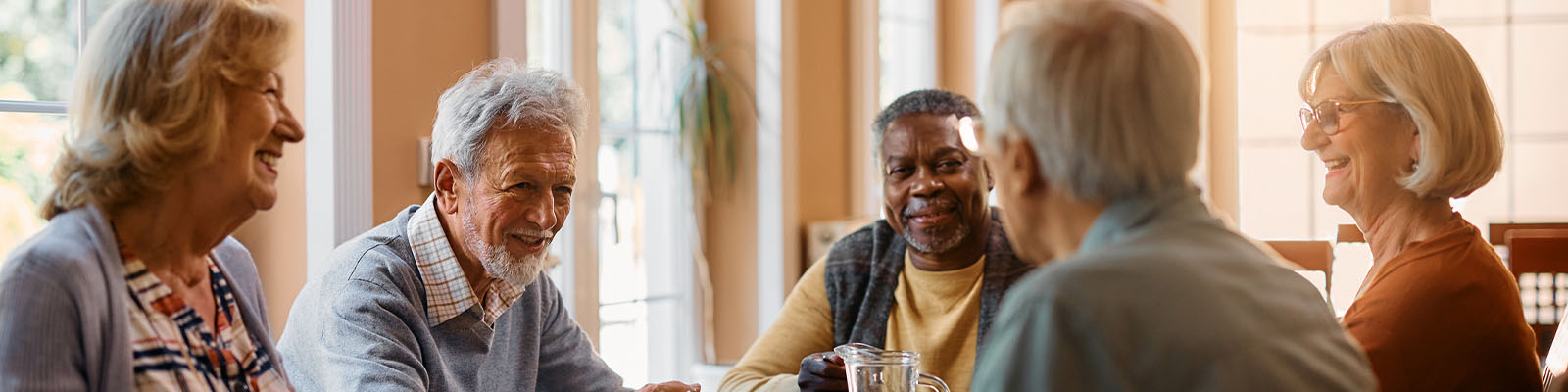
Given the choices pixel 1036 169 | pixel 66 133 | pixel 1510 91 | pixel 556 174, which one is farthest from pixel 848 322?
pixel 1510 91

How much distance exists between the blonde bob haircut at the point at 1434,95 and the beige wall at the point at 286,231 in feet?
5.90

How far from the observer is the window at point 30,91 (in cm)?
208

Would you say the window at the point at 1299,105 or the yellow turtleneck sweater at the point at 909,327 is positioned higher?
the window at the point at 1299,105

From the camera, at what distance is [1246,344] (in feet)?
3.07

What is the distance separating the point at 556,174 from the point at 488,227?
0.13 metres

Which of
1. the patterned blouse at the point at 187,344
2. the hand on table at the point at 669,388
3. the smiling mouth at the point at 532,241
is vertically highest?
the smiling mouth at the point at 532,241

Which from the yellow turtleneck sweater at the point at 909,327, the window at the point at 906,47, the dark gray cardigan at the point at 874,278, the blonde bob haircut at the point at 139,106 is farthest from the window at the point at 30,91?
the window at the point at 906,47

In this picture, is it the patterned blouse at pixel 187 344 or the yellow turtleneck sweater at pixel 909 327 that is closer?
the patterned blouse at pixel 187 344

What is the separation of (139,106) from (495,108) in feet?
2.24

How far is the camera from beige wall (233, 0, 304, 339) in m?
2.38

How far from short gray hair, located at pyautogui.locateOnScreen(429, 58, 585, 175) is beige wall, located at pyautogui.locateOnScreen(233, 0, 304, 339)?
64cm

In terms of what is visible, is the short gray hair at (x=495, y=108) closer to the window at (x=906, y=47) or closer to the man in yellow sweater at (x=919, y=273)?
the man in yellow sweater at (x=919, y=273)

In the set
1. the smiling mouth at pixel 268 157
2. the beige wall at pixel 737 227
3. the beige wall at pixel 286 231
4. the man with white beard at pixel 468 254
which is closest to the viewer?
the smiling mouth at pixel 268 157

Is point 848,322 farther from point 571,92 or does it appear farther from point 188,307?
point 188,307
